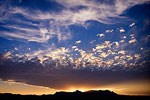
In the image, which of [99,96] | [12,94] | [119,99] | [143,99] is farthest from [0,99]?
[143,99]

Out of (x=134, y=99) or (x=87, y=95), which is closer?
(x=134, y=99)

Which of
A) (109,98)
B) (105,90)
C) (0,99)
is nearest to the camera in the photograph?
(0,99)

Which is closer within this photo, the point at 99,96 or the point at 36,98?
the point at 36,98

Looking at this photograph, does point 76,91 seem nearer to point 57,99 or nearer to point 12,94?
point 57,99

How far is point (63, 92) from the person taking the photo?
159500 mm

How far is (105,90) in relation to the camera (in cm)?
17325

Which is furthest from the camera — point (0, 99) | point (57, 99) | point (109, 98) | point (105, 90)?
point (105, 90)

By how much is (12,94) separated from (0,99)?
23.9 meters

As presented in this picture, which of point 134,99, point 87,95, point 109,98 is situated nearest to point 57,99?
point 87,95

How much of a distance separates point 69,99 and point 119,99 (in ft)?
169

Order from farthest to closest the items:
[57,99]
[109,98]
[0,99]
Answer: [109,98]
[57,99]
[0,99]

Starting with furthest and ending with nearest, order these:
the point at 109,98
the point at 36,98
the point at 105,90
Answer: the point at 105,90 → the point at 109,98 → the point at 36,98

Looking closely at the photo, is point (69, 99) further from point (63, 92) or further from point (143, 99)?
point (143, 99)

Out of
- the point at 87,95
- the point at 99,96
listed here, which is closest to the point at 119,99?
the point at 99,96
